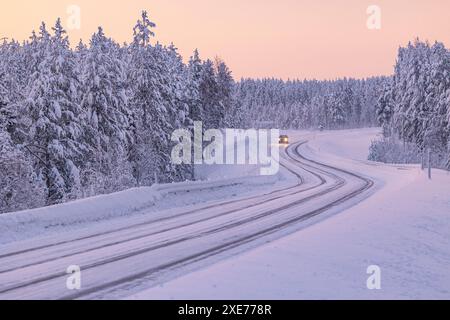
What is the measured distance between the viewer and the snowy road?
7723 mm

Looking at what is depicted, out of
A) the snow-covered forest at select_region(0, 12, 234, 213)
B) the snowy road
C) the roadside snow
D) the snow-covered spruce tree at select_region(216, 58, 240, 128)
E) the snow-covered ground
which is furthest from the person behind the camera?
the snow-covered spruce tree at select_region(216, 58, 240, 128)

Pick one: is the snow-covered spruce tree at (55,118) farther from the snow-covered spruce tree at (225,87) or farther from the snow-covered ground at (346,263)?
the snow-covered spruce tree at (225,87)

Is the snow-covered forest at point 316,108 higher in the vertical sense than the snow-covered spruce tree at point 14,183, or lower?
higher

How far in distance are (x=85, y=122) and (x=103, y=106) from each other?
216 centimetres

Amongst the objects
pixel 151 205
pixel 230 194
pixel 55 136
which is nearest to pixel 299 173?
pixel 230 194

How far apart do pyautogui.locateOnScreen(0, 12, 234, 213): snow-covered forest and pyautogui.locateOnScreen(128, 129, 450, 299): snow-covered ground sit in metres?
12.6

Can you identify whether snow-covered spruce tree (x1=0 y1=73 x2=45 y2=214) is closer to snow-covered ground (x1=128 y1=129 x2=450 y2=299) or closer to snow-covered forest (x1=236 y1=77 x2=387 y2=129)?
snow-covered ground (x1=128 y1=129 x2=450 y2=299)

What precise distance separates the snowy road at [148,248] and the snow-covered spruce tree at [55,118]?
514 inches

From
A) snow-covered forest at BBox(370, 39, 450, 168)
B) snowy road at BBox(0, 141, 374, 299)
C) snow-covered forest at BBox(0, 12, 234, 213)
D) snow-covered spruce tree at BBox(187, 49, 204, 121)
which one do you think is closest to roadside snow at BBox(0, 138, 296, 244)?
snowy road at BBox(0, 141, 374, 299)

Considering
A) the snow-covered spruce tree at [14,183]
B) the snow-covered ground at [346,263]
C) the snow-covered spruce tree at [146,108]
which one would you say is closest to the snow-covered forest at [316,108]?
the snow-covered spruce tree at [146,108]

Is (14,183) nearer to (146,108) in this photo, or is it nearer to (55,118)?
(55,118)

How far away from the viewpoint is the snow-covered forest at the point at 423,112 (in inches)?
2227

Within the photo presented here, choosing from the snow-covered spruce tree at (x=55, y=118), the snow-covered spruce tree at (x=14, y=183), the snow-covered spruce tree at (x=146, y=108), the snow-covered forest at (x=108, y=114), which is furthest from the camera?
the snow-covered spruce tree at (x=146, y=108)

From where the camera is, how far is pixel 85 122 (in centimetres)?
3189
